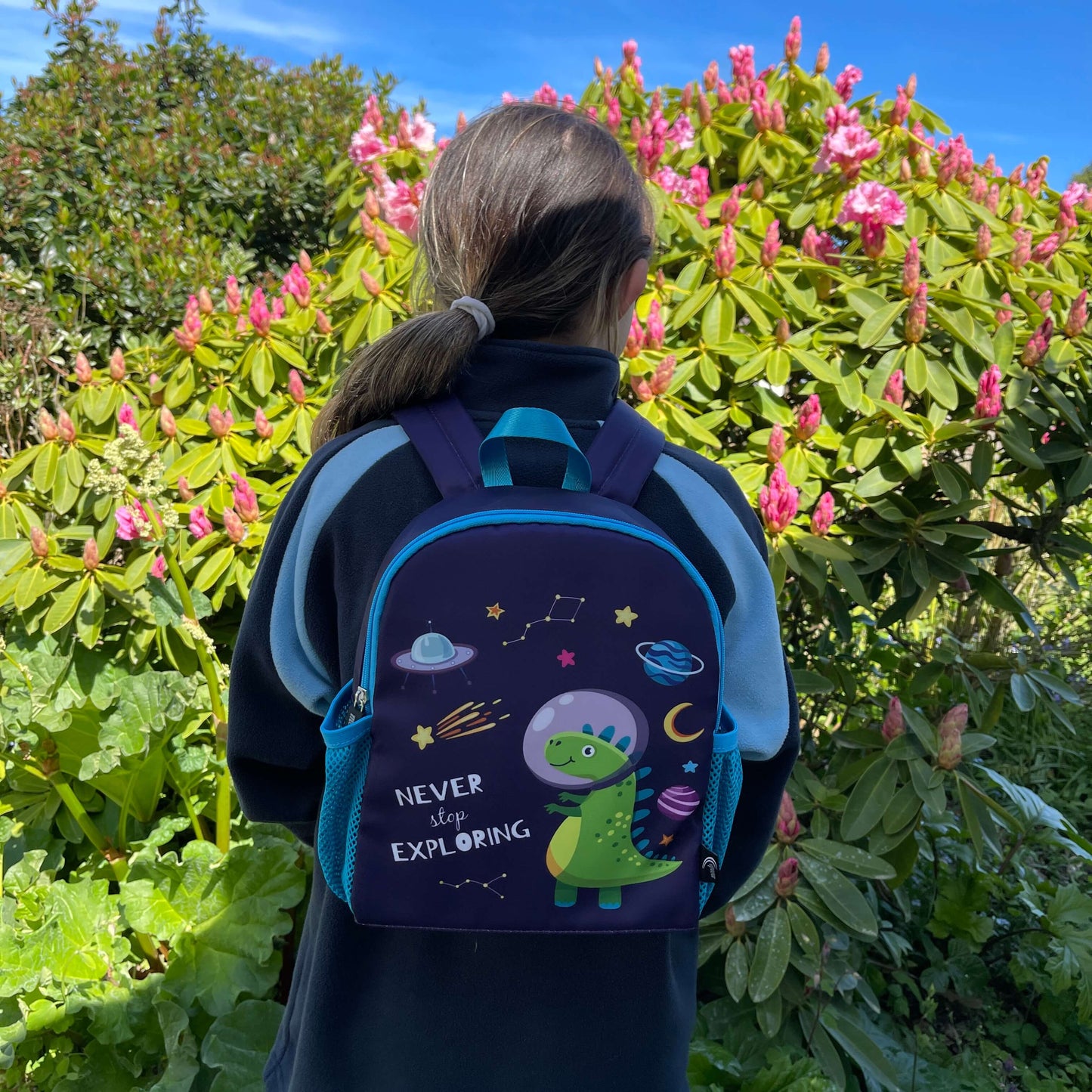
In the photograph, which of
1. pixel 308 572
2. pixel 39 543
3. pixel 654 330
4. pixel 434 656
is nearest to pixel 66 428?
pixel 39 543

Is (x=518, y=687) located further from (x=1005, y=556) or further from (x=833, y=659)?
(x=1005, y=556)

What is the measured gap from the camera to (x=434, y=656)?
88cm

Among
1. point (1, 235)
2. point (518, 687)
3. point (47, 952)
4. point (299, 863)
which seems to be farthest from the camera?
point (1, 235)

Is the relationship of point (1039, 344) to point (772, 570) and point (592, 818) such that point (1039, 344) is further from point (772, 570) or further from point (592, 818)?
point (592, 818)

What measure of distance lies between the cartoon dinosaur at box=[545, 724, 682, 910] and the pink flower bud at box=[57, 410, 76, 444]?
194 centimetres

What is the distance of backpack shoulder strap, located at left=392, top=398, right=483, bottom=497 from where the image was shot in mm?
967

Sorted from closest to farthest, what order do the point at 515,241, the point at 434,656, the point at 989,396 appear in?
the point at 434,656 < the point at 515,241 < the point at 989,396

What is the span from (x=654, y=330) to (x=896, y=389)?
1.91ft

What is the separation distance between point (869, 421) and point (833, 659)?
2.75ft

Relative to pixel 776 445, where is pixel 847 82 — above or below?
above

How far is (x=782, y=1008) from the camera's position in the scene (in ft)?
6.48

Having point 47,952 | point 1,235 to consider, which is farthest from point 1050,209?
point 1,235

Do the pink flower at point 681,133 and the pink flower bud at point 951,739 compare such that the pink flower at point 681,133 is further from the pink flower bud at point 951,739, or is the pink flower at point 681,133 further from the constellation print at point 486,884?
the constellation print at point 486,884

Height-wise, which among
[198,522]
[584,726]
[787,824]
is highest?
[198,522]
